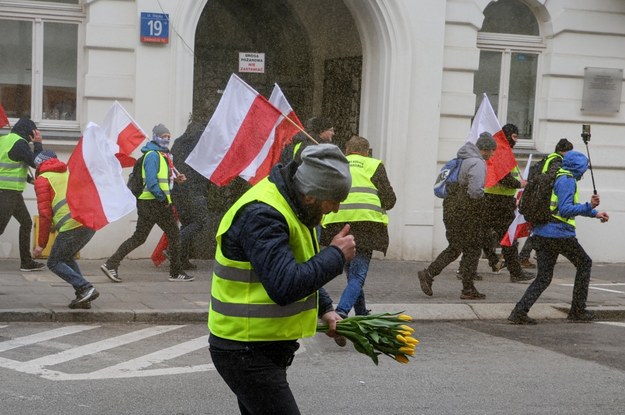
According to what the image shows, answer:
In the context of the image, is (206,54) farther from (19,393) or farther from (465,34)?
(19,393)

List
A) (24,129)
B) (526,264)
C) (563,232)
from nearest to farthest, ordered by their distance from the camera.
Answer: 1. (563,232)
2. (24,129)
3. (526,264)

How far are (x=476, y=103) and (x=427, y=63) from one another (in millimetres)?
1330

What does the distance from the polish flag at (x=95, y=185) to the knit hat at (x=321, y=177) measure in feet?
18.8

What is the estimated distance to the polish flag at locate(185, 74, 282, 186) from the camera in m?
10.2

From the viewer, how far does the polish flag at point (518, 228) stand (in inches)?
508

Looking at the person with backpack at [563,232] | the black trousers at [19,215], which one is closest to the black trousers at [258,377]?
the person with backpack at [563,232]

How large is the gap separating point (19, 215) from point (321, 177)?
28.4 feet

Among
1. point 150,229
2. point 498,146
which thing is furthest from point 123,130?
point 498,146

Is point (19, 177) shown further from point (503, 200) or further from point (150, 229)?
point (503, 200)

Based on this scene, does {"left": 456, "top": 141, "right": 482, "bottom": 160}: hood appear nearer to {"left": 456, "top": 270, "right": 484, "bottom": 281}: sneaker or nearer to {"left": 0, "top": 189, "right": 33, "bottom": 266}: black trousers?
{"left": 456, "top": 270, "right": 484, "bottom": 281}: sneaker

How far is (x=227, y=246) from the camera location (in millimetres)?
3947

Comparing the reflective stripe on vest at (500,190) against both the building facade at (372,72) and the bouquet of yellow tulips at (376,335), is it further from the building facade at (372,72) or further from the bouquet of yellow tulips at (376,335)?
the bouquet of yellow tulips at (376,335)

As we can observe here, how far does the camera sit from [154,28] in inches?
506

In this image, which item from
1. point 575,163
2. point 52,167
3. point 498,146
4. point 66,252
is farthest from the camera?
point 498,146
